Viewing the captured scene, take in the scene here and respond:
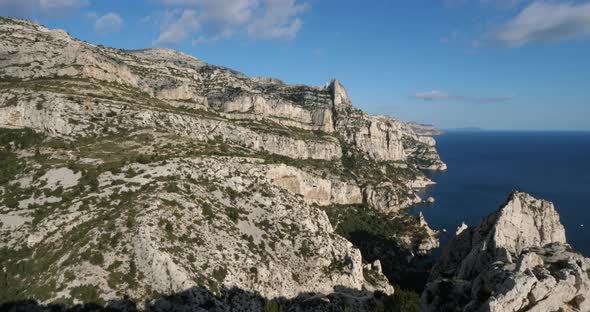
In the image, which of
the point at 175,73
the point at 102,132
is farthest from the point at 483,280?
the point at 175,73

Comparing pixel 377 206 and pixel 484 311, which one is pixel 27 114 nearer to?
pixel 484 311

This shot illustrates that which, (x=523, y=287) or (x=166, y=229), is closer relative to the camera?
(x=523, y=287)

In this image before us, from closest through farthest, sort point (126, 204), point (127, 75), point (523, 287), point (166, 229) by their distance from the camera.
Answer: point (523, 287), point (166, 229), point (126, 204), point (127, 75)

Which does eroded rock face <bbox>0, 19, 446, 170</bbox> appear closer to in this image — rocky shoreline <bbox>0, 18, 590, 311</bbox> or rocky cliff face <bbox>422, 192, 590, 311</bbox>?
rocky shoreline <bbox>0, 18, 590, 311</bbox>

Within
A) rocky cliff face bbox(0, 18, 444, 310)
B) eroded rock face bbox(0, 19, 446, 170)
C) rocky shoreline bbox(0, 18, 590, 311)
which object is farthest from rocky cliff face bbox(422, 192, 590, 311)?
eroded rock face bbox(0, 19, 446, 170)

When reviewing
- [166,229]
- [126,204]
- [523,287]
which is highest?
[126,204]

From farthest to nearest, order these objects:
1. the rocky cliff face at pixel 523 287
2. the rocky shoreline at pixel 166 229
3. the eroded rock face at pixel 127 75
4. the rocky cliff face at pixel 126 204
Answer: the eroded rock face at pixel 127 75 → the rocky cliff face at pixel 126 204 → the rocky shoreline at pixel 166 229 → the rocky cliff face at pixel 523 287

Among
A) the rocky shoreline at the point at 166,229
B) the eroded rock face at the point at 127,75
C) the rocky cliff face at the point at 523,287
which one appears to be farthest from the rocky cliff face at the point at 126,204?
the rocky cliff face at the point at 523,287

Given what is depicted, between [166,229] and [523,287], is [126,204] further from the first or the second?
[523,287]

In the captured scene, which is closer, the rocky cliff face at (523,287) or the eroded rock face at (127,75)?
the rocky cliff face at (523,287)

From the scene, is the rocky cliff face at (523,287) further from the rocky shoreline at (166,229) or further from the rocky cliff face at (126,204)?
the rocky cliff face at (126,204)

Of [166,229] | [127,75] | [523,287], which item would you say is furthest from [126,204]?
[127,75]

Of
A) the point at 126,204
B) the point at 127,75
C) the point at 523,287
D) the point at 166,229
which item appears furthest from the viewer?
the point at 127,75

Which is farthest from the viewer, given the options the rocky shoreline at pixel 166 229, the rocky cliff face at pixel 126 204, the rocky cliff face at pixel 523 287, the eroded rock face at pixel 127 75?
the eroded rock face at pixel 127 75
